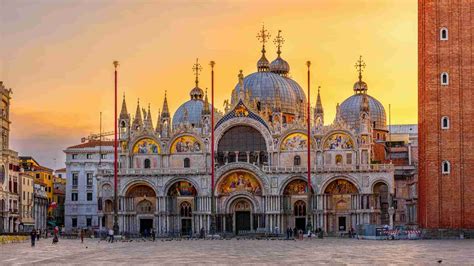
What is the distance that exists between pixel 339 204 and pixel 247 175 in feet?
30.2

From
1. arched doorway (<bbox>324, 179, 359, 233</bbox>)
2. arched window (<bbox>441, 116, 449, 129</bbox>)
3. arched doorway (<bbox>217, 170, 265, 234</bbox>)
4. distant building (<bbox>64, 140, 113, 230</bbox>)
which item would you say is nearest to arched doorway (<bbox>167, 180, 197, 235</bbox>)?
arched doorway (<bbox>217, 170, 265, 234</bbox>)

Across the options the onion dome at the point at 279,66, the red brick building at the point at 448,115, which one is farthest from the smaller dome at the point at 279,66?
the red brick building at the point at 448,115

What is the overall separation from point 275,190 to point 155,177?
11955 millimetres

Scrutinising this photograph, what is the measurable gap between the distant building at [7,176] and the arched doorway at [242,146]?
21.4m

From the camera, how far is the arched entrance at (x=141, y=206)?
91.7m

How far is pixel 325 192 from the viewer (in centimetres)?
8662

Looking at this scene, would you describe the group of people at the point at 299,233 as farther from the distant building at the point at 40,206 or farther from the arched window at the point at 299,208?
the distant building at the point at 40,206

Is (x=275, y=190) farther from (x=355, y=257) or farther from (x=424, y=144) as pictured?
(x=355, y=257)

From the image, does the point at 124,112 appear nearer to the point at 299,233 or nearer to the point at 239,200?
the point at 239,200

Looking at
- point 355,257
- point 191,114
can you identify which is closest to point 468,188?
point 355,257

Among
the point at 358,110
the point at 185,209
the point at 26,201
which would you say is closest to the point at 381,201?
the point at 358,110

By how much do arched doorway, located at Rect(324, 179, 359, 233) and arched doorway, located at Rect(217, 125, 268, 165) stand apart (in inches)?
292

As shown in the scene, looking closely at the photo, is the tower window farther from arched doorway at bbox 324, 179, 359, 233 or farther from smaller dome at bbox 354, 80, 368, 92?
smaller dome at bbox 354, 80, 368, 92

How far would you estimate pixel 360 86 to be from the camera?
112m
